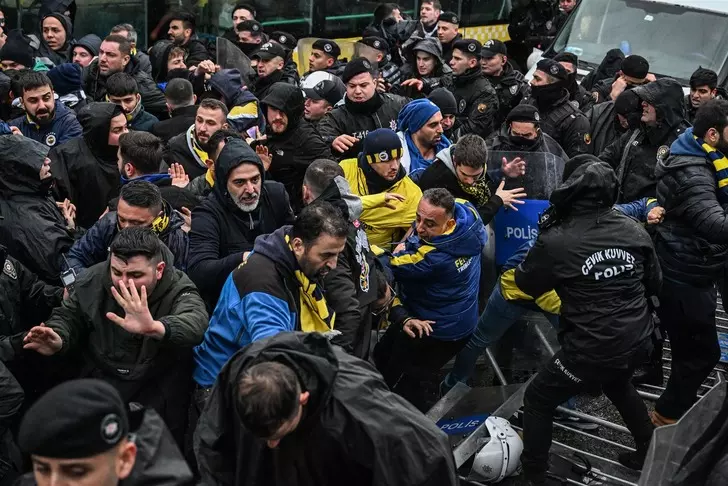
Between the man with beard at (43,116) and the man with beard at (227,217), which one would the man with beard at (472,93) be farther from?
the man with beard at (227,217)

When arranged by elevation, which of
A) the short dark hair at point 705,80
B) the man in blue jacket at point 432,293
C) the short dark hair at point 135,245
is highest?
the short dark hair at point 135,245

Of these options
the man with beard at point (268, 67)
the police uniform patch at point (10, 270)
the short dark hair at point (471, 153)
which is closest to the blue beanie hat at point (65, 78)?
the man with beard at point (268, 67)

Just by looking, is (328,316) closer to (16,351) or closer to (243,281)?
(243,281)

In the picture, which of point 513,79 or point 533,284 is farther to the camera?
point 513,79

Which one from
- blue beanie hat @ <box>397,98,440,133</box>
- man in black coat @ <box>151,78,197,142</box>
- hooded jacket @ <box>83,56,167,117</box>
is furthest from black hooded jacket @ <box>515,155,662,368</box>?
hooded jacket @ <box>83,56,167,117</box>

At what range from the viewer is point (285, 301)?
4.42 m

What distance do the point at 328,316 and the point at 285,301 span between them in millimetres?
362

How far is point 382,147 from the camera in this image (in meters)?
6.27

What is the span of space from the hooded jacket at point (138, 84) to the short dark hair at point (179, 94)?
3.09ft

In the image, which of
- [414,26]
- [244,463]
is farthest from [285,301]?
[414,26]

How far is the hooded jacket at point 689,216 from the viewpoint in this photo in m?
6.05

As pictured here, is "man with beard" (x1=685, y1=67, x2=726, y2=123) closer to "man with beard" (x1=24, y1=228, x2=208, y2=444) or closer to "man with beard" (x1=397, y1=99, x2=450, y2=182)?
"man with beard" (x1=397, y1=99, x2=450, y2=182)

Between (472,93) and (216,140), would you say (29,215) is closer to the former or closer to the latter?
(216,140)

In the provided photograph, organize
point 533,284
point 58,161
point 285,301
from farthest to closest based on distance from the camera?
point 58,161 < point 533,284 < point 285,301
